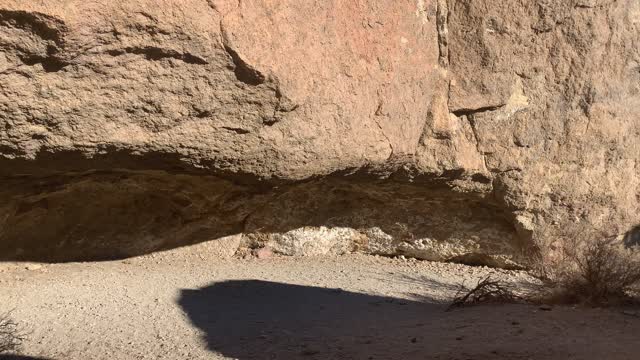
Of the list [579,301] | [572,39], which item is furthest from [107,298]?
[572,39]

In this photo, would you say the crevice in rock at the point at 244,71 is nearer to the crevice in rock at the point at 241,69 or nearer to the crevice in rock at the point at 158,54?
the crevice in rock at the point at 241,69

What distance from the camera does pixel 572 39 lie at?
23.2 ft

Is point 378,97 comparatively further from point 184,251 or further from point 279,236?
point 184,251

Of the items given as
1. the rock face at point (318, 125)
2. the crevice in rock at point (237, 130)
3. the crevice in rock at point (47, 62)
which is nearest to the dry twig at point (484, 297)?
the rock face at point (318, 125)

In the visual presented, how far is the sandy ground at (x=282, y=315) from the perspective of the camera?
14.0 ft

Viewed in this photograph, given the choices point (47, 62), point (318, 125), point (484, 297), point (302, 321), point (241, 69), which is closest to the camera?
point (47, 62)

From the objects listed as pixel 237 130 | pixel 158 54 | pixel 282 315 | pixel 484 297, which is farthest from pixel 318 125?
pixel 484 297

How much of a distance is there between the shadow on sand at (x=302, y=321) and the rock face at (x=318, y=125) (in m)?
0.91

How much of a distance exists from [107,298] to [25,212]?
42.6 inches

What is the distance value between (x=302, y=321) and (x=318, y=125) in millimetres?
1569

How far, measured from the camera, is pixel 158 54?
5.25m

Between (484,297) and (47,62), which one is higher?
(47,62)

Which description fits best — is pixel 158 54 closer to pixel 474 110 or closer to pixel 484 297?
pixel 484 297

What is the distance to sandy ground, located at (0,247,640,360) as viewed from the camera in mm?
4277
